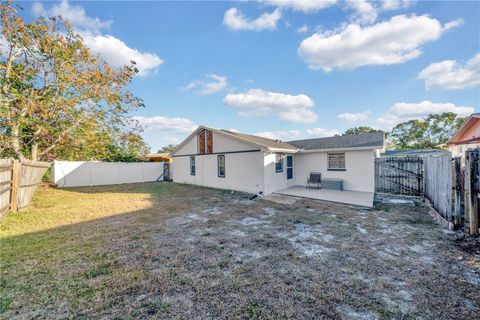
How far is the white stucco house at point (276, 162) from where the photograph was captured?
9867 mm

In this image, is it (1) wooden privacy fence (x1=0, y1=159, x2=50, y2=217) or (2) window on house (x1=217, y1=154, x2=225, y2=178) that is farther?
(2) window on house (x1=217, y1=154, x2=225, y2=178)

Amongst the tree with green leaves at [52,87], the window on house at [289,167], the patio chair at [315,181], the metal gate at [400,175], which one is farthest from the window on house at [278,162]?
the tree with green leaves at [52,87]

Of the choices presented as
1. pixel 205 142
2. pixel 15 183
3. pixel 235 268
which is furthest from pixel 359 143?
pixel 15 183

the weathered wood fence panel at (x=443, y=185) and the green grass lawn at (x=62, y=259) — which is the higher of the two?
the weathered wood fence panel at (x=443, y=185)

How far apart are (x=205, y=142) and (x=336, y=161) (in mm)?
7909

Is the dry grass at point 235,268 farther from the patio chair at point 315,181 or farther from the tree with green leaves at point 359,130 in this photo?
the tree with green leaves at point 359,130

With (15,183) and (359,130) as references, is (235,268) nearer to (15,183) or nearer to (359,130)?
(15,183)

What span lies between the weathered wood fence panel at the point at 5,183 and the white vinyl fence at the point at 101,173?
826 centimetres

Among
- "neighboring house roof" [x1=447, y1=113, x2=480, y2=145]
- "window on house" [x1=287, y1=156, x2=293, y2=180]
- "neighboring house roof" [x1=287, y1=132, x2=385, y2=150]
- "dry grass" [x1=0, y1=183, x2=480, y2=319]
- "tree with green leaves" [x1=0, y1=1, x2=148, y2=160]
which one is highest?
"tree with green leaves" [x1=0, y1=1, x2=148, y2=160]

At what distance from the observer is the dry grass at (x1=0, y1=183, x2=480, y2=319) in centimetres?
231

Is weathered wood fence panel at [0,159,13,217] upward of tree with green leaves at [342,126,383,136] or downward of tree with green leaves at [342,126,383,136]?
downward

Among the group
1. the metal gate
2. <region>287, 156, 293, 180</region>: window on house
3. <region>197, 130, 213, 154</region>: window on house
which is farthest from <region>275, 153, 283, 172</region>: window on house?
the metal gate

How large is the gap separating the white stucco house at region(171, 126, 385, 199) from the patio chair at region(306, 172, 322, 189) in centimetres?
28

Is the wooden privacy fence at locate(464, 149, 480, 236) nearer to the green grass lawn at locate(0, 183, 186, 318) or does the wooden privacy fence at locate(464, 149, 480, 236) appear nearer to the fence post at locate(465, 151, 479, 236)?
the fence post at locate(465, 151, 479, 236)
